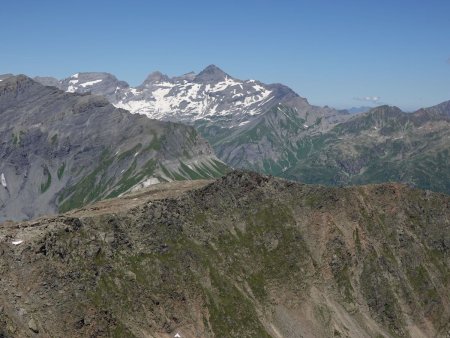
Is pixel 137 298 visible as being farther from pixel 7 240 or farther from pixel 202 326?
pixel 7 240

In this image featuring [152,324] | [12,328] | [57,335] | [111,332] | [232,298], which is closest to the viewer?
[12,328]

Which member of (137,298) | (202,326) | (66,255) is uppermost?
(66,255)

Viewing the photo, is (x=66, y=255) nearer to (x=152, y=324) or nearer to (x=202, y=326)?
(x=152, y=324)

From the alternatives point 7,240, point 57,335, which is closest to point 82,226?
point 7,240

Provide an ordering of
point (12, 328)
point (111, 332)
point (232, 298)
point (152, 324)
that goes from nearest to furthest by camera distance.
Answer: point (12, 328) → point (111, 332) → point (152, 324) → point (232, 298)

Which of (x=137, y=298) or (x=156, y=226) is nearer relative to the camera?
(x=137, y=298)

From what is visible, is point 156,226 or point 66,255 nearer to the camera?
point 66,255

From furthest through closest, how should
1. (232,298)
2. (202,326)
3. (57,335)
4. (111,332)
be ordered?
(232,298) < (202,326) < (111,332) < (57,335)

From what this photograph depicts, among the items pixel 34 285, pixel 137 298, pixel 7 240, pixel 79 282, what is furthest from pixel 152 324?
pixel 7 240

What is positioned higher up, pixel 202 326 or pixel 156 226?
pixel 156 226
